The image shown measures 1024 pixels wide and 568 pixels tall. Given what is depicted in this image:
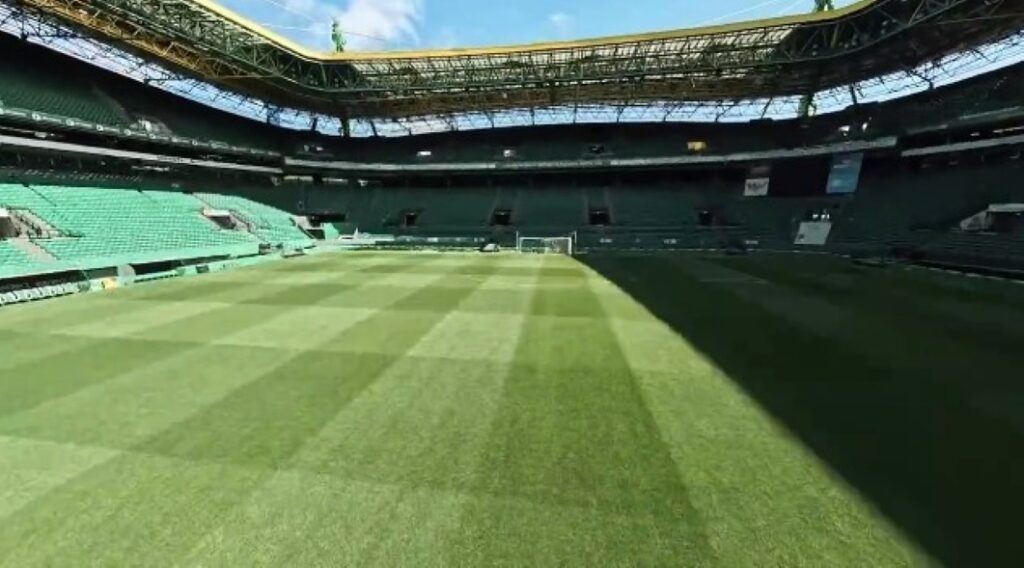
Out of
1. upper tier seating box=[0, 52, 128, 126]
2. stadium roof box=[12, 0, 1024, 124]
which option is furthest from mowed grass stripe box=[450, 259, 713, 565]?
upper tier seating box=[0, 52, 128, 126]

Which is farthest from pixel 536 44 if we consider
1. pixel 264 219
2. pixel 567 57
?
pixel 264 219

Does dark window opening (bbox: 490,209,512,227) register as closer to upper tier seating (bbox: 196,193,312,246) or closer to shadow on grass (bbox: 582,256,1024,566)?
upper tier seating (bbox: 196,193,312,246)

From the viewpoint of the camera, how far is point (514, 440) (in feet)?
21.3

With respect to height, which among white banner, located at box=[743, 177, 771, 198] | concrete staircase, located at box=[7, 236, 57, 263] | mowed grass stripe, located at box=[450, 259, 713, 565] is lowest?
mowed grass stripe, located at box=[450, 259, 713, 565]

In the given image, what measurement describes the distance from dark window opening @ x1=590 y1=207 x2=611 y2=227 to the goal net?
7.93m

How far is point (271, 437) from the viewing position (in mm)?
6629

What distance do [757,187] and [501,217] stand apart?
81.9 ft

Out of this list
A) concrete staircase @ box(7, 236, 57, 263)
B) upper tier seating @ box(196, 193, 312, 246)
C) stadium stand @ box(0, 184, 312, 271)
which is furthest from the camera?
upper tier seating @ box(196, 193, 312, 246)

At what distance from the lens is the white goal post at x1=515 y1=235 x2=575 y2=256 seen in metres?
38.6

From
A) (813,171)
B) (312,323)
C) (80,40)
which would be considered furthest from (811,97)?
(80,40)

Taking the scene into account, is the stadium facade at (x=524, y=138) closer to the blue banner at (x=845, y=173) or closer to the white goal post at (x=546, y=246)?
the blue banner at (x=845, y=173)

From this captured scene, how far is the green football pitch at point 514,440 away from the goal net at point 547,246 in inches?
981

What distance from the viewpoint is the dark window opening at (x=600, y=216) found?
47281mm

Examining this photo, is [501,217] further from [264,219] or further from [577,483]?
[577,483]
